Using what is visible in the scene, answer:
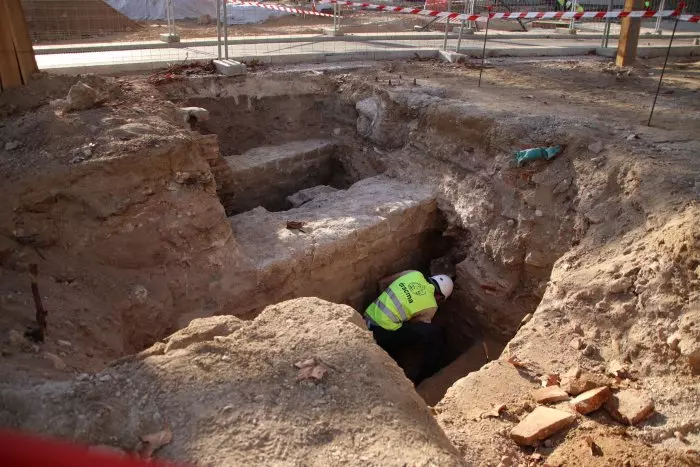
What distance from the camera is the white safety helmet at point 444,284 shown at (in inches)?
231

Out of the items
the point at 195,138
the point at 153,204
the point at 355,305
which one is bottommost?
A: the point at 355,305

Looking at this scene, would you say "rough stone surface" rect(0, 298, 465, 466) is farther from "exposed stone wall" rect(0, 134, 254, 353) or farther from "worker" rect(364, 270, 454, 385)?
"worker" rect(364, 270, 454, 385)

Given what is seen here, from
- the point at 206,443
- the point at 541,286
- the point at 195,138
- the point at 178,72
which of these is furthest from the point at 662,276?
the point at 178,72

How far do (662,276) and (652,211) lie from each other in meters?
0.80

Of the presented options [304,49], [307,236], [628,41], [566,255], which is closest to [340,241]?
[307,236]

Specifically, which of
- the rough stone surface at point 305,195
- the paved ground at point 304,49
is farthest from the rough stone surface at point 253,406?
the paved ground at point 304,49

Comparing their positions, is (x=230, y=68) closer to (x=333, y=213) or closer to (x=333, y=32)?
(x=333, y=213)

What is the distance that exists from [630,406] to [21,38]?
640 centimetres

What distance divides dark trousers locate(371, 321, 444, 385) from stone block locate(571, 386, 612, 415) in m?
2.06

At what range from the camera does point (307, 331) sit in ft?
10.8

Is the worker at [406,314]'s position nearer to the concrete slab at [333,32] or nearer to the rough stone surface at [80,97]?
the rough stone surface at [80,97]

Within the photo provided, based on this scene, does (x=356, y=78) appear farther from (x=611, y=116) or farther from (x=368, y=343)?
(x=368, y=343)

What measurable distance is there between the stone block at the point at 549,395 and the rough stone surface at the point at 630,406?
284 millimetres

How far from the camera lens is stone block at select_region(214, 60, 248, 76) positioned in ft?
25.4
